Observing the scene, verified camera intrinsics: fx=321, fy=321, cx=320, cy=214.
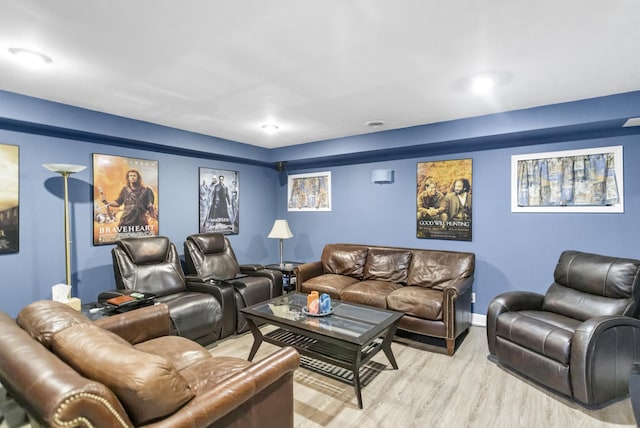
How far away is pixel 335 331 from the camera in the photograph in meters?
2.41

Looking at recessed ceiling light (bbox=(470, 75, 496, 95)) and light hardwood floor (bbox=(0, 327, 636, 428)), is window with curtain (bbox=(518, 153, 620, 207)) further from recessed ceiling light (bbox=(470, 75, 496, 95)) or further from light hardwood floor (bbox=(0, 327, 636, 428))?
light hardwood floor (bbox=(0, 327, 636, 428))

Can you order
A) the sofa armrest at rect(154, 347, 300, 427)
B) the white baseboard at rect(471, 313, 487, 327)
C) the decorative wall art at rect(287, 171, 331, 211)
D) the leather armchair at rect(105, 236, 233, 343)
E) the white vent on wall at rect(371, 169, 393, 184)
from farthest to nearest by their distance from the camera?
the decorative wall art at rect(287, 171, 331, 211) < the white vent on wall at rect(371, 169, 393, 184) < the white baseboard at rect(471, 313, 487, 327) < the leather armchair at rect(105, 236, 233, 343) < the sofa armrest at rect(154, 347, 300, 427)

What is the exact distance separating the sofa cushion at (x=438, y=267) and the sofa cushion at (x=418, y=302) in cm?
22

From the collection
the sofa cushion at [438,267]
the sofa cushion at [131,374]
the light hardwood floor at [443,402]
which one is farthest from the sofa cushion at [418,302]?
the sofa cushion at [131,374]

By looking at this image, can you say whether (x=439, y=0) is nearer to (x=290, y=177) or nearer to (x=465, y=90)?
(x=465, y=90)

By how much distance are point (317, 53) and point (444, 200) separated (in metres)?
2.64

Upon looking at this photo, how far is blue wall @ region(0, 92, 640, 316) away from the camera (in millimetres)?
3008

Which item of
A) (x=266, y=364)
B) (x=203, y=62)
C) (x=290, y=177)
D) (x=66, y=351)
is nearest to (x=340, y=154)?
(x=290, y=177)

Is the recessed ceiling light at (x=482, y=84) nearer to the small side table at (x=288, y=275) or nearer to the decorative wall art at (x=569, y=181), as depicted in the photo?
the decorative wall art at (x=569, y=181)

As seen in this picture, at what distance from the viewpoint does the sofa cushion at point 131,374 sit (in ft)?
3.53

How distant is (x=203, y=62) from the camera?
2225 millimetres

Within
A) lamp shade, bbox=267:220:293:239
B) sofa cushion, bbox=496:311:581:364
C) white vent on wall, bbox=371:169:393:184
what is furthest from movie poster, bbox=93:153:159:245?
A: sofa cushion, bbox=496:311:581:364

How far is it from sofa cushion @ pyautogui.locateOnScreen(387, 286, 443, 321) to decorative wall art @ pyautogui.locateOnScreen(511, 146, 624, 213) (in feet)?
4.70

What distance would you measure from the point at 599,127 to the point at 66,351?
14.1ft
